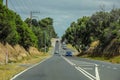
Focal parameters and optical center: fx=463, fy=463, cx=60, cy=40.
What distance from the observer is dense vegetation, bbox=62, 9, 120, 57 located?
9981 cm

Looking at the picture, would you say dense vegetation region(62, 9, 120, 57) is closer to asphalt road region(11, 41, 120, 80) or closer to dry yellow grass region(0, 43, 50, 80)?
dry yellow grass region(0, 43, 50, 80)

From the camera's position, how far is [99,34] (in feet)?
433

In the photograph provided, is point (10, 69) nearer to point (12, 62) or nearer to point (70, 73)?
point (70, 73)

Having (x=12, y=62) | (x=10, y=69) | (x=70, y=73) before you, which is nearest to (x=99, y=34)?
(x=12, y=62)

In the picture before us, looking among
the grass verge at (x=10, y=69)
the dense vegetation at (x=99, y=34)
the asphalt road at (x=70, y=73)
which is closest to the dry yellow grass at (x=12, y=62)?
the grass verge at (x=10, y=69)

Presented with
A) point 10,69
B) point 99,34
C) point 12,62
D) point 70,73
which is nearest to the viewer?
point 70,73

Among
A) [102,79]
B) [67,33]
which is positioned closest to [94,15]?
[67,33]

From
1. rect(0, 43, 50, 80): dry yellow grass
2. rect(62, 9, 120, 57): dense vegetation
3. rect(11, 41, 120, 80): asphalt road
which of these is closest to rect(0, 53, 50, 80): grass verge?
rect(0, 43, 50, 80): dry yellow grass

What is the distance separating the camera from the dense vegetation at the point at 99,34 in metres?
99.8

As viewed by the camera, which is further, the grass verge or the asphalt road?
the grass verge

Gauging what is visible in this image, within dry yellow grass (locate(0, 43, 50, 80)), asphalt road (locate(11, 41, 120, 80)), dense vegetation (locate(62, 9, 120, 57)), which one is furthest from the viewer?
dense vegetation (locate(62, 9, 120, 57))

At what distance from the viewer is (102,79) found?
2620cm

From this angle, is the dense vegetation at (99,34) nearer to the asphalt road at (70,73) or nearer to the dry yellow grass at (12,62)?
the dry yellow grass at (12,62)

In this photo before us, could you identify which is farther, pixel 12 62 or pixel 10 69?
pixel 12 62
